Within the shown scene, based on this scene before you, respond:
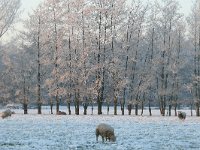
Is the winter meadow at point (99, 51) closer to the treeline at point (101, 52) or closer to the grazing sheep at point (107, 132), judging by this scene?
the treeline at point (101, 52)

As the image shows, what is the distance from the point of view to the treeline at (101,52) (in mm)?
55062

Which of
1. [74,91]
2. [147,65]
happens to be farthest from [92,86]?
[147,65]

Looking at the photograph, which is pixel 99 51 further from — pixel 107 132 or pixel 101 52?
pixel 107 132

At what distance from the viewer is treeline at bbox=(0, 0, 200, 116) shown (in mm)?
55062

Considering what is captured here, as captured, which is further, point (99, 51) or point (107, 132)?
point (99, 51)

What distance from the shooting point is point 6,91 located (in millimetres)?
67062

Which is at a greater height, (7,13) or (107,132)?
(7,13)

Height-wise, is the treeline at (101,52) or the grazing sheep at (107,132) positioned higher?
the treeline at (101,52)

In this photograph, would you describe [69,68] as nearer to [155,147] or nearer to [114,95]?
[114,95]

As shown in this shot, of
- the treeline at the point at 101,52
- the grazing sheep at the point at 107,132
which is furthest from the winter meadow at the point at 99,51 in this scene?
the grazing sheep at the point at 107,132

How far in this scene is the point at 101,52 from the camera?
55531 millimetres

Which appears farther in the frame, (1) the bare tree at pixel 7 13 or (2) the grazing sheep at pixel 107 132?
(1) the bare tree at pixel 7 13

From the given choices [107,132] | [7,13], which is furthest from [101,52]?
[107,132]

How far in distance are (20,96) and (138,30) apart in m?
18.6
